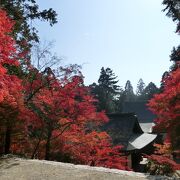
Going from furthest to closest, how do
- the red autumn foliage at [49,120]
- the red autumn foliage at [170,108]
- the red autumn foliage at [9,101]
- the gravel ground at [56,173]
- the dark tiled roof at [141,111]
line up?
the dark tiled roof at [141,111], the red autumn foliage at [49,120], the red autumn foliage at [170,108], the red autumn foliage at [9,101], the gravel ground at [56,173]

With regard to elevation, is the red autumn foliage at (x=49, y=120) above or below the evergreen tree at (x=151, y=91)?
below

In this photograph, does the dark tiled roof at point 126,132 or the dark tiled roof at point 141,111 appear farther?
the dark tiled roof at point 141,111

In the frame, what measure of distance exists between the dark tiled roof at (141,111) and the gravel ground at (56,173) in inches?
1790

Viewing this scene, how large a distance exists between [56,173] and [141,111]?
5107 centimetres

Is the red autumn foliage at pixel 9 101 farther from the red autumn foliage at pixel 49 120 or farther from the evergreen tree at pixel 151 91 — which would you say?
the evergreen tree at pixel 151 91

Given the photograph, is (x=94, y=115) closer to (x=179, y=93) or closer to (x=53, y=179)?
(x=179, y=93)

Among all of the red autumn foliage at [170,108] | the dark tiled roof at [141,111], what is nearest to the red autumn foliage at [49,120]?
the red autumn foliage at [170,108]

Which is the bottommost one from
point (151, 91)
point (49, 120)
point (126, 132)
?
point (49, 120)

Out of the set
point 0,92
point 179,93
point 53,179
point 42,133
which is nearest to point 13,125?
point 42,133

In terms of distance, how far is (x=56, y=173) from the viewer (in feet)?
34.0

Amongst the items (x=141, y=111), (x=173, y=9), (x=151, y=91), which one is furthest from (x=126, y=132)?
(x=151, y=91)

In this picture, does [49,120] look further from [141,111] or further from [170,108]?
[141,111]

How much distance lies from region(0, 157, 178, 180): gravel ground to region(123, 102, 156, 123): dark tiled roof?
1790 inches

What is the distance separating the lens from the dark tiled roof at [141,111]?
57394mm
